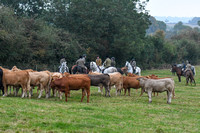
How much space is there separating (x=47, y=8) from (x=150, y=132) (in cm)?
4070

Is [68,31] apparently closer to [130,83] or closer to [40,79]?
[130,83]

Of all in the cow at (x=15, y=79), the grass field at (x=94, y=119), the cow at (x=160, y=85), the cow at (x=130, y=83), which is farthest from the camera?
the cow at (x=130, y=83)

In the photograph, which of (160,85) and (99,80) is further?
(99,80)

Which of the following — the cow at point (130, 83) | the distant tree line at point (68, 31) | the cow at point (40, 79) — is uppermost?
the distant tree line at point (68, 31)

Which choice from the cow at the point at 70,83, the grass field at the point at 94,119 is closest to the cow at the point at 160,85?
the grass field at the point at 94,119

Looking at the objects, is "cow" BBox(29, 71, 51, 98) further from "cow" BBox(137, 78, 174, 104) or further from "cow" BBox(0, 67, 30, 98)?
"cow" BBox(137, 78, 174, 104)

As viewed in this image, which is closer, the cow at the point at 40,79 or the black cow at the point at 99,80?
the cow at the point at 40,79

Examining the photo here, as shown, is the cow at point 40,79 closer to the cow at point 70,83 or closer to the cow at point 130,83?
the cow at point 70,83

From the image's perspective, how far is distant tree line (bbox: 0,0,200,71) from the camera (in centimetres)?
3322

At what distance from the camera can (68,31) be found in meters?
44.0

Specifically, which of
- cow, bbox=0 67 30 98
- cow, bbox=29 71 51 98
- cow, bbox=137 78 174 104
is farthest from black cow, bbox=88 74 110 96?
cow, bbox=0 67 30 98

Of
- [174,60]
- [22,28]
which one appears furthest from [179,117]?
[174,60]

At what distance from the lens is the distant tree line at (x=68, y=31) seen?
1308 inches

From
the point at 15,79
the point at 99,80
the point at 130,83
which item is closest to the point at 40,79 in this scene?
the point at 15,79
